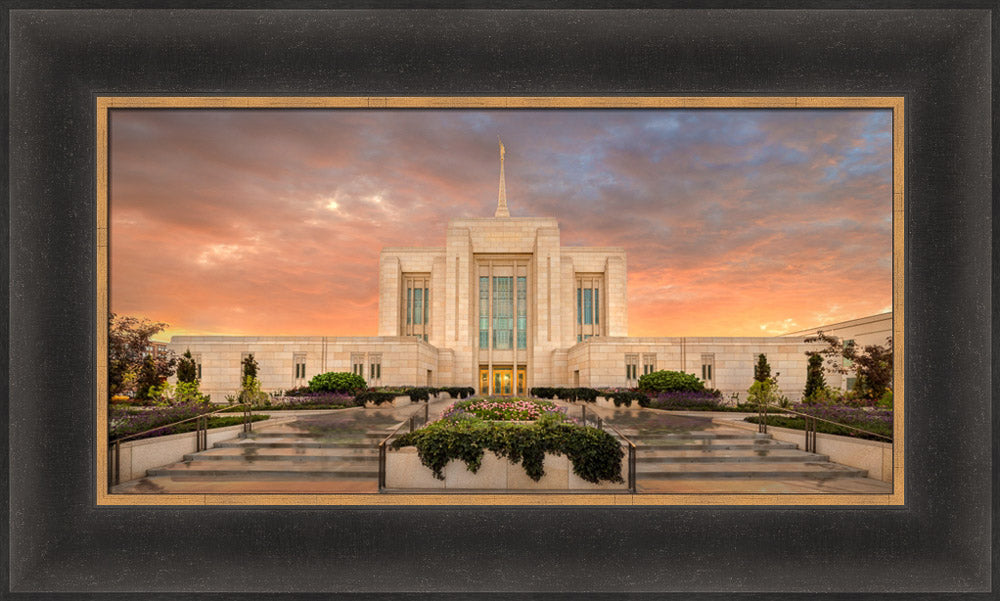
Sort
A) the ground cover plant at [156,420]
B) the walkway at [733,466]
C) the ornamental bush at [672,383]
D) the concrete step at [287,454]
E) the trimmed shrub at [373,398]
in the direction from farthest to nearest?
the ornamental bush at [672,383] < the trimmed shrub at [373,398] < the concrete step at [287,454] < the walkway at [733,466] < the ground cover plant at [156,420]

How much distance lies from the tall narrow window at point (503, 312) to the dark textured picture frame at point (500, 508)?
2869cm

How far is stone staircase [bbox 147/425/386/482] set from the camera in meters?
7.23

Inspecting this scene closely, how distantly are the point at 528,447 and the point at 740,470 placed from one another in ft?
11.4

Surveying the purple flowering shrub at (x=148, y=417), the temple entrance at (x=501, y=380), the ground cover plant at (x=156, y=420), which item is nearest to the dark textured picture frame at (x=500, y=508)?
the purple flowering shrub at (x=148, y=417)

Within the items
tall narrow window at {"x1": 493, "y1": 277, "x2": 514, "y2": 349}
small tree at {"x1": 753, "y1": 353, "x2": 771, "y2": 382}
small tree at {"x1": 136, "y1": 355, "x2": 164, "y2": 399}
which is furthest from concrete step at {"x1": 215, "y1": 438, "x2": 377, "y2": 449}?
tall narrow window at {"x1": 493, "y1": 277, "x2": 514, "y2": 349}

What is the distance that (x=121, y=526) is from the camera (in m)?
4.94

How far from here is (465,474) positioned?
636 centimetres

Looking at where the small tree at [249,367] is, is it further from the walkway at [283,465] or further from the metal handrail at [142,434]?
the walkway at [283,465]

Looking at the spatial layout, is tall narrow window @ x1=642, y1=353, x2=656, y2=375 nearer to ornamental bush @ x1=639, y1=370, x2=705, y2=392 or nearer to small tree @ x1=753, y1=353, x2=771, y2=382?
small tree @ x1=753, y1=353, x2=771, y2=382

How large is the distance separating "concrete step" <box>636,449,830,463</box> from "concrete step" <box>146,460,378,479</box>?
13.6 ft

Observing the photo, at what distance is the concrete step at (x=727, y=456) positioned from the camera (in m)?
7.86

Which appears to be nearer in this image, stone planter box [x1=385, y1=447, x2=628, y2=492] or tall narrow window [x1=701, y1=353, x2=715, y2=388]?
stone planter box [x1=385, y1=447, x2=628, y2=492]

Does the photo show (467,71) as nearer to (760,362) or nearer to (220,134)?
(220,134)

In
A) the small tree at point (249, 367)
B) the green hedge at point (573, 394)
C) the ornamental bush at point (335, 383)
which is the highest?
the small tree at point (249, 367)
